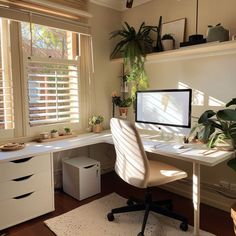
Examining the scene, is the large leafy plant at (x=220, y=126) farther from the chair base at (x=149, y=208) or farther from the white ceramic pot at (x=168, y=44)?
the white ceramic pot at (x=168, y=44)

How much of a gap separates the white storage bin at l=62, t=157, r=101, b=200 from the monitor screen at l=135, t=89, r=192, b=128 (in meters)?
0.76

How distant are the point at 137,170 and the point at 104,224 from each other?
642mm

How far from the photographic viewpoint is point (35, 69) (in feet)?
8.06

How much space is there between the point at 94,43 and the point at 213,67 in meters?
1.48

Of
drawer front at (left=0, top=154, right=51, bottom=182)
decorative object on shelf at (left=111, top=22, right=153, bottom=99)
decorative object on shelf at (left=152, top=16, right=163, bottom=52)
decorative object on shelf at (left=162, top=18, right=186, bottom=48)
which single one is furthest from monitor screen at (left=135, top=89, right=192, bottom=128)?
drawer front at (left=0, top=154, right=51, bottom=182)

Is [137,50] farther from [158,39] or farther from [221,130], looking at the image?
[221,130]

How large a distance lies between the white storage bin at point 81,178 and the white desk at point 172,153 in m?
0.27

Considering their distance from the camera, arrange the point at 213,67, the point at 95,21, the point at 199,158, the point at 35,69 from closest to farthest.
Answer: the point at 199,158 < the point at 213,67 < the point at 35,69 < the point at 95,21

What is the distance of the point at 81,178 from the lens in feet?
7.93

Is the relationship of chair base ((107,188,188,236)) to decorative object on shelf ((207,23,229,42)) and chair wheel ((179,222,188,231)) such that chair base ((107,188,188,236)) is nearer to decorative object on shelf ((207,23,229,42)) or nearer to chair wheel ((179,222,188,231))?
chair wheel ((179,222,188,231))

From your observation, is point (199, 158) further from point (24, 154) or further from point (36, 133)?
point (36, 133)

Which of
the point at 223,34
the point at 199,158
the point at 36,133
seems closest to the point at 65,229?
the point at 36,133

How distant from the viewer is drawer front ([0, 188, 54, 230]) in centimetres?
189

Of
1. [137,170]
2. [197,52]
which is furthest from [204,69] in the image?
[137,170]
